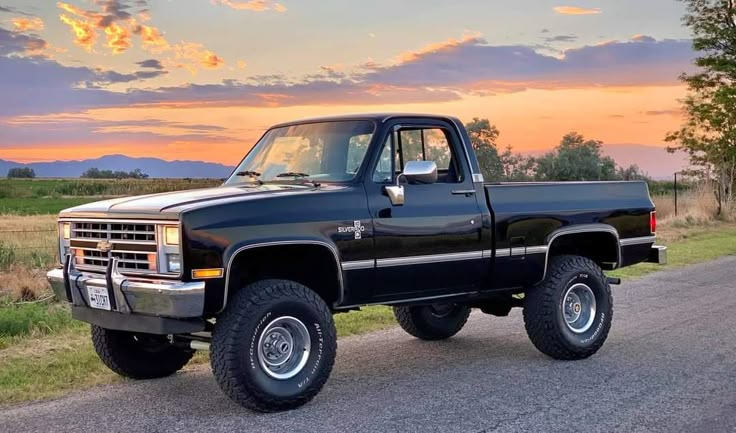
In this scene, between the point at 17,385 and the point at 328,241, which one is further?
the point at 17,385

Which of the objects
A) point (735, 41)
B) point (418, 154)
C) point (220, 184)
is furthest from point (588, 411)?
point (735, 41)

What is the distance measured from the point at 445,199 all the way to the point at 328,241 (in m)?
1.35

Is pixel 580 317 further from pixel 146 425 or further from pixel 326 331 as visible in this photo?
pixel 146 425

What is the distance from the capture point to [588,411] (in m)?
5.96

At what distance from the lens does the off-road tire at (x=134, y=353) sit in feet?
22.9

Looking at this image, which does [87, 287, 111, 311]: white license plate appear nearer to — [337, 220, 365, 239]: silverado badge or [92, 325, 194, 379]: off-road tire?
[92, 325, 194, 379]: off-road tire

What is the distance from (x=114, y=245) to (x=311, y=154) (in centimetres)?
190

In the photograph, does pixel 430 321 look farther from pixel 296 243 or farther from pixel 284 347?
pixel 296 243

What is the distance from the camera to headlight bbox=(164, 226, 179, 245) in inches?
222

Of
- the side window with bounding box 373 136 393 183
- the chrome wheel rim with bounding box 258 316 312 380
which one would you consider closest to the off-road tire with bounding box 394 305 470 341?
the side window with bounding box 373 136 393 183

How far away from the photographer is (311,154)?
7.19 meters

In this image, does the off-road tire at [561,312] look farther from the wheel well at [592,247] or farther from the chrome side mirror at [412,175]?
the chrome side mirror at [412,175]

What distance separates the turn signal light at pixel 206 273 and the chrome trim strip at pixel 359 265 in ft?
3.47

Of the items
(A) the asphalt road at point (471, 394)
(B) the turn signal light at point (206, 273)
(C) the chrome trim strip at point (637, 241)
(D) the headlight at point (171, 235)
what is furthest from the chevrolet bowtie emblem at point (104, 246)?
(C) the chrome trim strip at point (637, 241)
